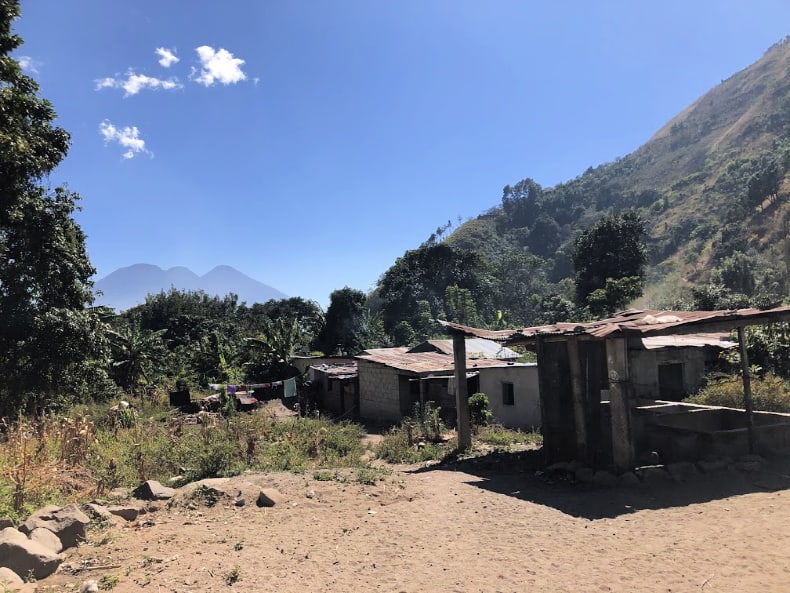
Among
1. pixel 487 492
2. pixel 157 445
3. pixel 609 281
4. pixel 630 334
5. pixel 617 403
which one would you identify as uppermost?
pixel 609 281

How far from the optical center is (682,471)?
25.8 feet

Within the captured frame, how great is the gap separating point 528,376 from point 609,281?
1975 cm

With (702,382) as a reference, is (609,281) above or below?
above

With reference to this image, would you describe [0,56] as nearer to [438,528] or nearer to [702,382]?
[438,528]

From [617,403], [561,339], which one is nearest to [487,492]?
→ [617,403]

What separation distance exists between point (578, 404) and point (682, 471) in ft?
6.23

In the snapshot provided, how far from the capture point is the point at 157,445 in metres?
9.69

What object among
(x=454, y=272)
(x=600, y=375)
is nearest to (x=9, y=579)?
(x=600, y=375)

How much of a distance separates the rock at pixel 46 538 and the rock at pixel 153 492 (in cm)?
189

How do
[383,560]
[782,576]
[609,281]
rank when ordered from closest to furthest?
1. [782,576]
2. [383,560]
3. [609,281]

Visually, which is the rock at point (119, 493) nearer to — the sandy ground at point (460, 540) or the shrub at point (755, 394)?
the sandy ground at point (460, 540)

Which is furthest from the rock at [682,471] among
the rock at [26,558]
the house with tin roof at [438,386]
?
the rock at [26,558]

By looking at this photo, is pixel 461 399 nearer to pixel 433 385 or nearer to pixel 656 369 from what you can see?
pixel 433 385

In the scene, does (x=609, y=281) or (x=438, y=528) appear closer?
(x=438, y=528)
